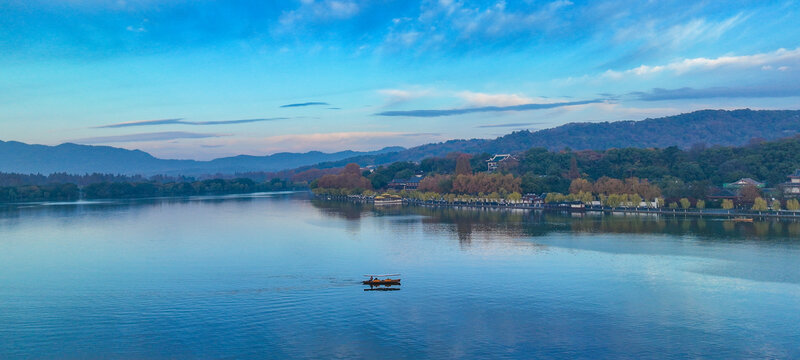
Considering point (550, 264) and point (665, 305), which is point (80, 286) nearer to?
point (550, 264)

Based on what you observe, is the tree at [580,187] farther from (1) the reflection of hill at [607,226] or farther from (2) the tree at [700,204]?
(2) the tree at [700,204]

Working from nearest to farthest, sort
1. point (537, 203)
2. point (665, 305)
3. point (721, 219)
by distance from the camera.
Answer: point (665, 305) → point (721, 219) → point (537, 203)

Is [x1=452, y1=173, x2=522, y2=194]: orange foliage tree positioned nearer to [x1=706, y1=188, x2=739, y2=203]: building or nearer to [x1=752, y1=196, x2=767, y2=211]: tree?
[x1=706, y1=188, x2=739, y2=203]: building

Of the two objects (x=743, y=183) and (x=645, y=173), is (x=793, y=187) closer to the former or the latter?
(x=743, y=183)

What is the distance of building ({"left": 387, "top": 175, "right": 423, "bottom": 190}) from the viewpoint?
113 meters

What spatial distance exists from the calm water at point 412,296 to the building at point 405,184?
225ft

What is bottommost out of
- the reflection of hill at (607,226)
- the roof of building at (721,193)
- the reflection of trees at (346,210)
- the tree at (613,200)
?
the reflection of hill at (607,226)

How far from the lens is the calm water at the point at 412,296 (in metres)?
17.7

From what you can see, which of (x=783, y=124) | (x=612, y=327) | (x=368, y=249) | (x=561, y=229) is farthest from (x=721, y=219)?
(x=783, y=124)

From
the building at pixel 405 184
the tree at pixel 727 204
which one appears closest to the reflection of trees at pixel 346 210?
the building at pixel 405 184

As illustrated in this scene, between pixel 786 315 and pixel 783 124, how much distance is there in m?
215

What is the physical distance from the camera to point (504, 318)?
20.3 metres

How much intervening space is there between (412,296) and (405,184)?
91809 millimetres

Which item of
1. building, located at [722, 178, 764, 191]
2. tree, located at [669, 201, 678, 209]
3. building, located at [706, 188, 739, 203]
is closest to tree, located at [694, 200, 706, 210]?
tree, located at [669, 201, 678, 209]
